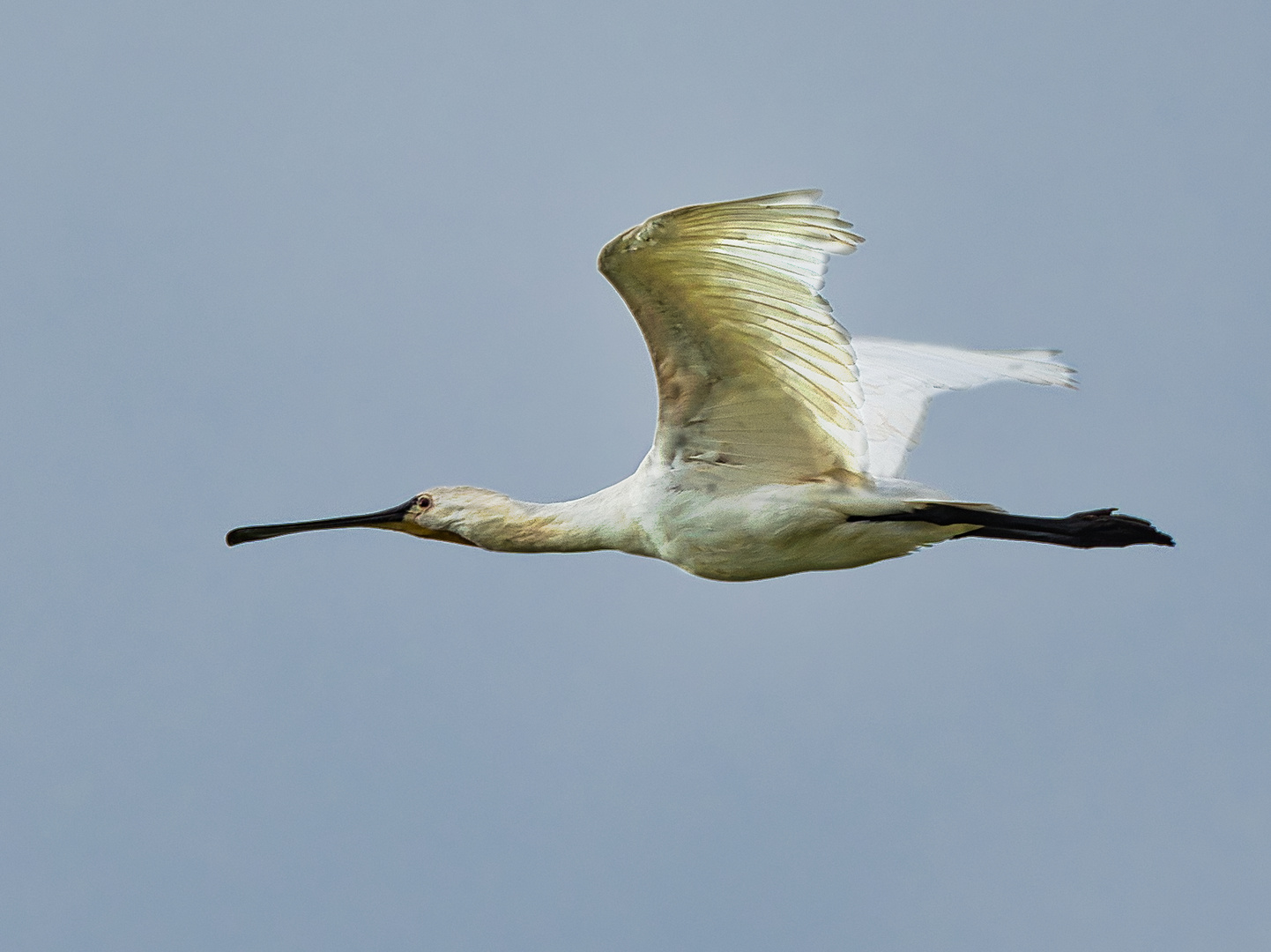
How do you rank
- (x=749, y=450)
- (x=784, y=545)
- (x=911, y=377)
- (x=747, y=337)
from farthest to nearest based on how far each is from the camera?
(x=911, y=377) < (x=784, y=545) < (x=749, y=450) < (x=747, y=337)

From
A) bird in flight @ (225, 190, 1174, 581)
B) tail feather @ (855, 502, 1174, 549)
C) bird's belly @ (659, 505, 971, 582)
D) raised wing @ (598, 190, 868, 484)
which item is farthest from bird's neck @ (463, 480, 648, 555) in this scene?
tail feather @ (855, 502, 1174, 549)

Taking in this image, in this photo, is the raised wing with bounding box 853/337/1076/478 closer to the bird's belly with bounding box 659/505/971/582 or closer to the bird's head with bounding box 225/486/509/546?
the bird's belly with bounding box 659/505/971/582

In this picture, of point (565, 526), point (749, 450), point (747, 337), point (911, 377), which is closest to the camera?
point (747, 337)

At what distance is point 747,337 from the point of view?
1076cm

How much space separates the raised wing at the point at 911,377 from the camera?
43.3 feet

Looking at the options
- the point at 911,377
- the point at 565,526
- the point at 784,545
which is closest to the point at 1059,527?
the point at 784,545

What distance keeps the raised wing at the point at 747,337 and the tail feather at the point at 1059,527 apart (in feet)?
1.53

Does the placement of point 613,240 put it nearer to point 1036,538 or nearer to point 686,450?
point 686,450

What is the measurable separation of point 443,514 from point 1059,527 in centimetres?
373

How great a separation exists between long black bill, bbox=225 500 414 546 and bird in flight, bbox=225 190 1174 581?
0.09 ft

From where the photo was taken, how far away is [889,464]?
13.0 meters

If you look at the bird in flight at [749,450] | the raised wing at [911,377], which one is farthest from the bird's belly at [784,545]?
the raised wing at [911,377]

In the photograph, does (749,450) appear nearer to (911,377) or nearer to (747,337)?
(747,337)

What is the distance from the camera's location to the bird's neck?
1206 centimetres
